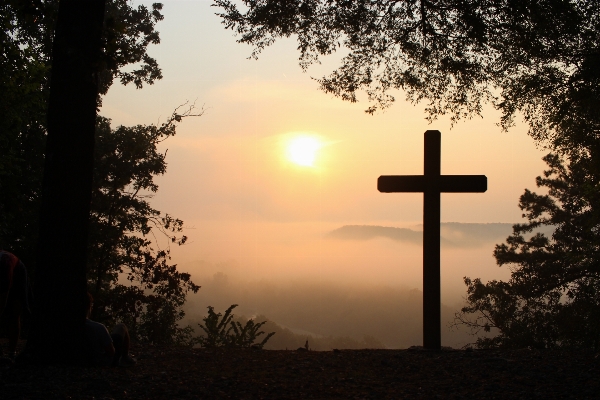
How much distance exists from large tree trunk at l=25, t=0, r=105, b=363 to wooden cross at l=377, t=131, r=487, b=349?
5336 mm

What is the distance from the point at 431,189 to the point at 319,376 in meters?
4.33

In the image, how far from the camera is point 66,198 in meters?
7.66

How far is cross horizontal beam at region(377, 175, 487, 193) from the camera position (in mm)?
10438

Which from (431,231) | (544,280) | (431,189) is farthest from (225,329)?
(544,280)

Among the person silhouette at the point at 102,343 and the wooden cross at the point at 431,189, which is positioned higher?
the wooden cross at the point at 431,189

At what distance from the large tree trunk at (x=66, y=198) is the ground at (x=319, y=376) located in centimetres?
57

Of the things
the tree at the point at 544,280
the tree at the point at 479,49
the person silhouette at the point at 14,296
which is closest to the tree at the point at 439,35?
the tree at the point at 479,49

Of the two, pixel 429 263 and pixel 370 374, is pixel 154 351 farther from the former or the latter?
pixel 429 263

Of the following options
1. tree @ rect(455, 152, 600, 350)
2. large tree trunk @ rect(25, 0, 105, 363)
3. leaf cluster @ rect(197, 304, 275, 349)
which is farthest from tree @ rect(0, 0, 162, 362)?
tree @ rect(455, 152, 600, 350)

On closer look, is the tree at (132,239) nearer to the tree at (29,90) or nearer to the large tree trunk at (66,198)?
the tree at (29,90)

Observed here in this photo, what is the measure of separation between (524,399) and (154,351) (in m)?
5.85

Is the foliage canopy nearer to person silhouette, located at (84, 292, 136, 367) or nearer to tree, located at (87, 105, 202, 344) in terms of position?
tree, located at (87, 105, 202, 344)

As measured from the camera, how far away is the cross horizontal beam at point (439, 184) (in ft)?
34.2

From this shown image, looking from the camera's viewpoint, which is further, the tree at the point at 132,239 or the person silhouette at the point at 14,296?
the tree at the point at 132,239
